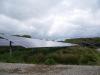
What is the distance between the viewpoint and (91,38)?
49000 millimetres

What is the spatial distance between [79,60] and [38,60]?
10.3 ft

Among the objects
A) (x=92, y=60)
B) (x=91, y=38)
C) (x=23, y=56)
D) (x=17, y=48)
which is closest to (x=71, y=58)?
(x=92, y=60)

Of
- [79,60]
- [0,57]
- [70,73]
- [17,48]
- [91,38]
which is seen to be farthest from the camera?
[91,38]

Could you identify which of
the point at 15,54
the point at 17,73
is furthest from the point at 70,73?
the point at 15,54

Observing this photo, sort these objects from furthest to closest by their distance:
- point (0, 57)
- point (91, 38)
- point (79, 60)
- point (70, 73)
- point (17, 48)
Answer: point (91, 38) → point (17, 48) → point (0, 57) → point (79, 60) → point (70, 73)

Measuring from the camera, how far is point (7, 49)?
2262 cm

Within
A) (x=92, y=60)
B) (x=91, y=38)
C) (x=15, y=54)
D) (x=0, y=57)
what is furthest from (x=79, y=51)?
(x=91, y=38)

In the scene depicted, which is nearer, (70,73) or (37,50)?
(70,73)

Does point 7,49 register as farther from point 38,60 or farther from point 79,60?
point 79,60

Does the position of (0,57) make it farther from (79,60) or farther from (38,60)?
(79,60)

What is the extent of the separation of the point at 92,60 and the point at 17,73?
22.9ft

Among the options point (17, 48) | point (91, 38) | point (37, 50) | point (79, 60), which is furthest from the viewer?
point (91, 38)

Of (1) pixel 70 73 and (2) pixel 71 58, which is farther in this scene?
(2) pixel 71 58

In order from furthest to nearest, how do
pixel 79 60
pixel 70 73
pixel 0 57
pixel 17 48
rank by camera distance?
1. pixel 17 48
2. pixel 0 57
3. pixel 79 60
4. pixel 70 73
